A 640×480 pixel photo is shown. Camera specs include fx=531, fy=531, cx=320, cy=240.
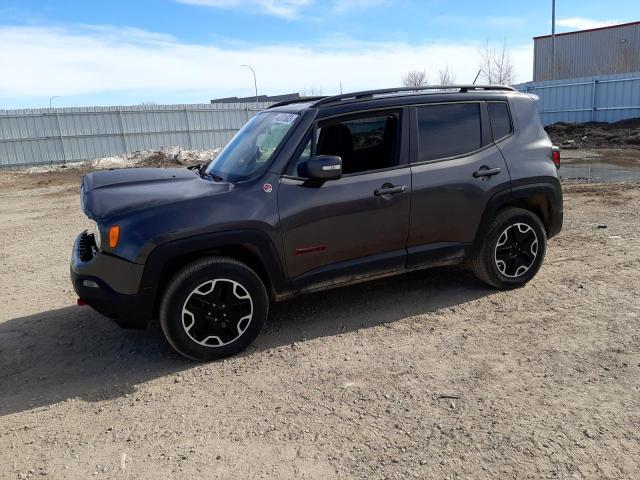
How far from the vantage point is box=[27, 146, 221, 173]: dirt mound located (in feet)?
76.3

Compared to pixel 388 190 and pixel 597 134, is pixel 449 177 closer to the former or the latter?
pixel 388 190

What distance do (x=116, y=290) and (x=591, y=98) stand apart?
28194 millimetres

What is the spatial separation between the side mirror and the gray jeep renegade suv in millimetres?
11

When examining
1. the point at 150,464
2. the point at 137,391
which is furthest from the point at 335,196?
the point at 150,464

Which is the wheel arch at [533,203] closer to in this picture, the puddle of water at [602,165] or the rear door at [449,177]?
the rear door at [449,177]

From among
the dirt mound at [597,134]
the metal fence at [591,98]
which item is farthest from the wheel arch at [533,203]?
the metal fence at [591,98]

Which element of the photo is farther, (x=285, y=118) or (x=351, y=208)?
(x=285, y=118)

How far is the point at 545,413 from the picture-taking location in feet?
10.3

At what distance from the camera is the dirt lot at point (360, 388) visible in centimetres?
284

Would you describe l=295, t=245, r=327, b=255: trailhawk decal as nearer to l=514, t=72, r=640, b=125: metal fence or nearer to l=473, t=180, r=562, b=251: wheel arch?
l=473, t=180, r=562, b=251: wheel arch

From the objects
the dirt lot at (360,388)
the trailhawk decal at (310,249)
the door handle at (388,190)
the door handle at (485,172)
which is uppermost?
the door handle at (485,172)

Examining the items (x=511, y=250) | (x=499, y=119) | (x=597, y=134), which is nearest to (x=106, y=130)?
(x=597, y=134)

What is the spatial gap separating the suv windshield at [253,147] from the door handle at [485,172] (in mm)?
1705

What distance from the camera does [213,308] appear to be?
3.95 m
